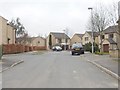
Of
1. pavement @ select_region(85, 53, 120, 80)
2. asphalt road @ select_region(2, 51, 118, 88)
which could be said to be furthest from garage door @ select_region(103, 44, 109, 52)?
asphalt road @ select_region(2, 51, 118, 88)

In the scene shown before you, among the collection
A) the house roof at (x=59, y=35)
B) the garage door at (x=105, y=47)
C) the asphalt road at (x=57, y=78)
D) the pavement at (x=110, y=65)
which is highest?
the house roof at (x=59, y=35)

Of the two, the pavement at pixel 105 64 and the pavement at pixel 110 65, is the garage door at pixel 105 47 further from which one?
the pavement at pixel 110 65

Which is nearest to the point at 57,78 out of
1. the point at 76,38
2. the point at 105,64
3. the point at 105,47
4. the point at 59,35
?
the point at 105,64

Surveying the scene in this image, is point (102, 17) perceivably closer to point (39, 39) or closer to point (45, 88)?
point (45, 88)

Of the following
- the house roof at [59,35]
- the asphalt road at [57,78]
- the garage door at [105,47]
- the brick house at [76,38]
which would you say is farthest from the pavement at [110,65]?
the house roof at [59,35]

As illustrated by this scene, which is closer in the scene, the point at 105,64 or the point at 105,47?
the point at 105,64

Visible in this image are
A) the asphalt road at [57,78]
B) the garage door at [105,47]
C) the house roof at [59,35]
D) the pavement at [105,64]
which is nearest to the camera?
the asphalt road at [57,78]

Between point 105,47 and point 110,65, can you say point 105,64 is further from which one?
point 105,47

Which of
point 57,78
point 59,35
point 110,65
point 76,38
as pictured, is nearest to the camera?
point 57,78

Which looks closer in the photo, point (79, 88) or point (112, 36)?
point (79, 88)

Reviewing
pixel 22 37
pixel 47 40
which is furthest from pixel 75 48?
pixel 47 40

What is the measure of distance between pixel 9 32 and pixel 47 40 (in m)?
62.0

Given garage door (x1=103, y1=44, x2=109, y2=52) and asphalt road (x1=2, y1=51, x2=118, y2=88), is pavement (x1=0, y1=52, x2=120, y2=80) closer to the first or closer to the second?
asphalt road (x1=2, y1=51, x2=118, y2=88)

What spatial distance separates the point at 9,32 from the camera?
66375 mm
